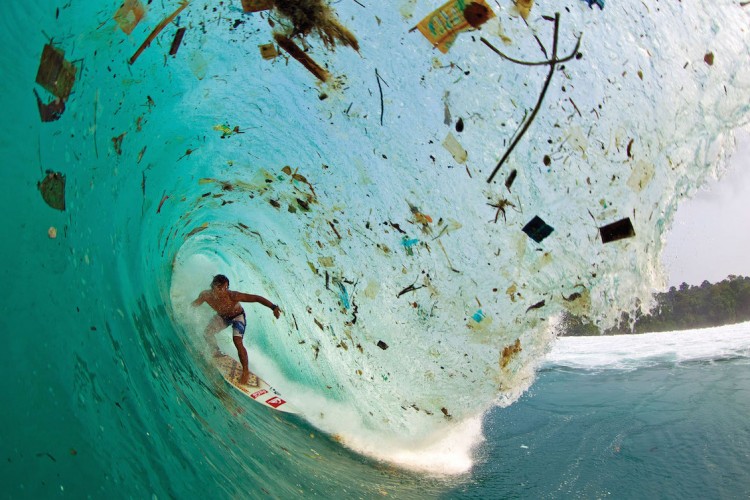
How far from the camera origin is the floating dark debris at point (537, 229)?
2990 millimetres

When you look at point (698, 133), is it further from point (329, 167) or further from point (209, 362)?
point (209, 362)

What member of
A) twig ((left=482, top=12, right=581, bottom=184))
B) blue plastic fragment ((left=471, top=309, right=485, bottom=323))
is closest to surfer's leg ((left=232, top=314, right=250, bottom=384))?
blue plastic fragment ((left=471, top=309, right=485, bottom=323))

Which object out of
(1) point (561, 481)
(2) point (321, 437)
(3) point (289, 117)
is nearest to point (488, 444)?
(1) point (561, 481)

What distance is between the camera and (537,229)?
9.94 ft

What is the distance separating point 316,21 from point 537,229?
1.88 m

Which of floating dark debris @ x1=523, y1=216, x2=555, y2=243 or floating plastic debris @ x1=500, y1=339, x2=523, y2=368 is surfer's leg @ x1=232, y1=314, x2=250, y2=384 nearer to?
floating plastic debris @ x1=500, y1=339, x2=523, y2=368

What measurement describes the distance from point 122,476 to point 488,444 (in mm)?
4343

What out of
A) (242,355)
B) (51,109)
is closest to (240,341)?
(242,355)

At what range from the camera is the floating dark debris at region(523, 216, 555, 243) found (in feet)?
9.81

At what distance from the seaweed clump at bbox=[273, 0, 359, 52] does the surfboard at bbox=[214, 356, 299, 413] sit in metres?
3.56

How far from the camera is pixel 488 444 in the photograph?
209 inches

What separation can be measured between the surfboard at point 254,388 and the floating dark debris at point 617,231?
3.57m

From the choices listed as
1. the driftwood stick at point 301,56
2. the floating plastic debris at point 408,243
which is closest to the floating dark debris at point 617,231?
the floating plastic debris at point 408,243

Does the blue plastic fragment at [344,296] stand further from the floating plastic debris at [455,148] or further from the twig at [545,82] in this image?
the twig at [545,82]
